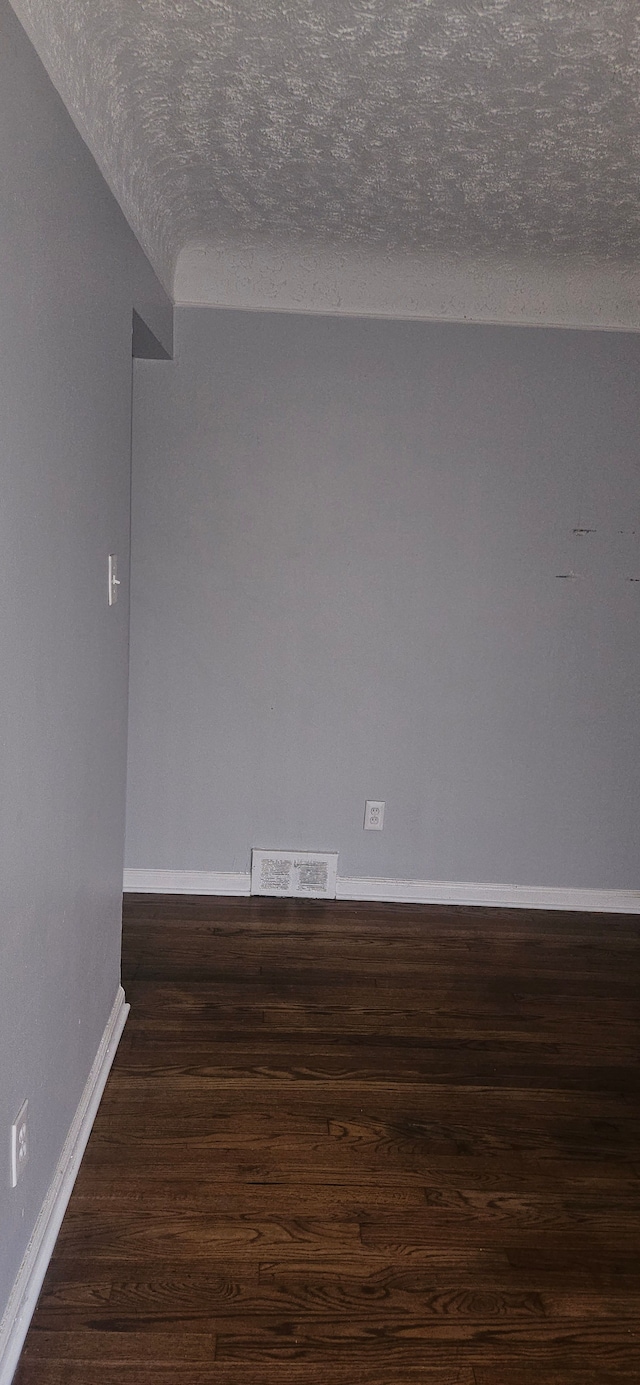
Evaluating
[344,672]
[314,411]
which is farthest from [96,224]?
[344,672]

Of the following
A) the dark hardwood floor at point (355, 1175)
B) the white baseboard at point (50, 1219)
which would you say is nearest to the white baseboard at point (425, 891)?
the dark hardwood floor at point (355, 1175)

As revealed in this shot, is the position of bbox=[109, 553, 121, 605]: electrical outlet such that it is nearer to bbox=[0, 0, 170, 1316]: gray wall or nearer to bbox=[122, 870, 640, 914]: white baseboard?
bbox=[0, 0, 170, 1316]: gray wall

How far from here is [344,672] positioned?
3.54 metres

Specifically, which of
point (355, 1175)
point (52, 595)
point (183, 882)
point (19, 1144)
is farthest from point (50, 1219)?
point (183, 882)

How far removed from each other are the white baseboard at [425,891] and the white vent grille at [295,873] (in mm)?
45

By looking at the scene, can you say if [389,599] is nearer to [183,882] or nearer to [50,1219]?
[183,882]

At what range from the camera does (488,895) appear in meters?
3.69

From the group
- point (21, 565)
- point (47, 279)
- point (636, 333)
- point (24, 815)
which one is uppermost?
point (636, 333)

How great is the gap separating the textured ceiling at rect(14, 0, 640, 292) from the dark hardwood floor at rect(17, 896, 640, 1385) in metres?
2.09

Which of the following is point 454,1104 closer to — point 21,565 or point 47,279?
point 21,565

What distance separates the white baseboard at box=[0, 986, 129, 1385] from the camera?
1.55m

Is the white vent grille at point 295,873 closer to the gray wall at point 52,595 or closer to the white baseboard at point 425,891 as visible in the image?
the white baseboard at point 425,891

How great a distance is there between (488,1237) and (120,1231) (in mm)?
731

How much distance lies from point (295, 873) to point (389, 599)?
108 cm
